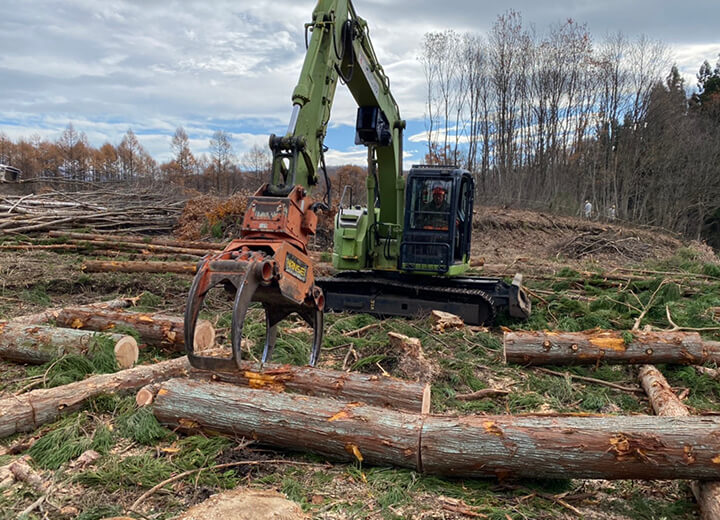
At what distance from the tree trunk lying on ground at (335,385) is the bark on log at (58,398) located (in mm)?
455

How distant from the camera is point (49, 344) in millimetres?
5352

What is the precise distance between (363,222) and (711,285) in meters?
7.71

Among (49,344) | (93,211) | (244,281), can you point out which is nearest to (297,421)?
(244,281)

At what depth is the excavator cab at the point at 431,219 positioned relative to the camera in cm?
830

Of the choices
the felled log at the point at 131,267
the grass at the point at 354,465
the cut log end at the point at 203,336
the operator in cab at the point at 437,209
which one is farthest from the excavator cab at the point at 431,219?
the felled log at the point at 131,267

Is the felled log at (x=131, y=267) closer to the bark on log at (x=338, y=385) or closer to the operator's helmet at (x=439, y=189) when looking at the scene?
the operator's helmet at (x=439, y=189)

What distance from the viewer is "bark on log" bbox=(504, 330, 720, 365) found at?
19.5ft

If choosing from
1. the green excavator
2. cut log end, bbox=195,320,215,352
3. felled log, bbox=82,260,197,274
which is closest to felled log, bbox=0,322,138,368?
cut log end, bbox=195,320,215,352

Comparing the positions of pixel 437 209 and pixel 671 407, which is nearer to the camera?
pixel 671 407

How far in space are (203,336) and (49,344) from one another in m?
1.56

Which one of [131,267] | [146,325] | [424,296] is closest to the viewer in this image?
[146,325]

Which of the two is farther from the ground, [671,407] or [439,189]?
[439,189]

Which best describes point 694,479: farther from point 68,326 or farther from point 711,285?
point 711,285

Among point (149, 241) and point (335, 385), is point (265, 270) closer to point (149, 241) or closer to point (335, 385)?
point (335, 385)
